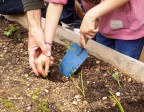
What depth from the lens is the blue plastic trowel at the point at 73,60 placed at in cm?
204

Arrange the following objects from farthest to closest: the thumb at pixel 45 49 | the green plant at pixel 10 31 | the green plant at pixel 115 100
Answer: the green plant at pixel 10 31 < the thumb at pixel 45 49 < the green plant at pixel 115 100

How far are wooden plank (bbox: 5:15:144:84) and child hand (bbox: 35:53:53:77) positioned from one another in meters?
0.33

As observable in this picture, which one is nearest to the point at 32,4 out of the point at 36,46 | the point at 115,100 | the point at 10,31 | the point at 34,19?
the point at 34,19

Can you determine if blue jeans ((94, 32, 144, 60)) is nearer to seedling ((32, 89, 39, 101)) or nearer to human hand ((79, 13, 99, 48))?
human hand ((79, 13, 99, 48))

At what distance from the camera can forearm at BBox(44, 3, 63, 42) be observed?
6.35ft

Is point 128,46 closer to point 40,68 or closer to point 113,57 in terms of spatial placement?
point 113,57

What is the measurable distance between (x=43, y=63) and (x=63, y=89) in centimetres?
18

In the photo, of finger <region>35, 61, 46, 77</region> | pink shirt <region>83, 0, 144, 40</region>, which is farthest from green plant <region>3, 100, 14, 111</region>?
pink shirt <region>83, 0, 144, 40</region>

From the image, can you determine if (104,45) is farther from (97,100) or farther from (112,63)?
(97,100)

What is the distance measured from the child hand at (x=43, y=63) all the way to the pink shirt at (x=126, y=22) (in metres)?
0.41

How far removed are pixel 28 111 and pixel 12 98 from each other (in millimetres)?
142

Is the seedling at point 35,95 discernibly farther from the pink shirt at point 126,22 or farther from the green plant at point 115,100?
the pink shirt at point 126,22

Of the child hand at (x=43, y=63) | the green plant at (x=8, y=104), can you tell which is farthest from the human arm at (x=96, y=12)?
the green plant at (x=8, y=104)

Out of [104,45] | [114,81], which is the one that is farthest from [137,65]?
[104,45]
